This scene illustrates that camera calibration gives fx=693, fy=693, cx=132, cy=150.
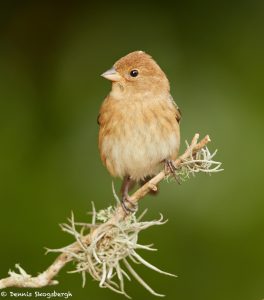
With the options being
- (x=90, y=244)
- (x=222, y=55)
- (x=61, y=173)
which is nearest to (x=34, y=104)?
(x=61, y=173)

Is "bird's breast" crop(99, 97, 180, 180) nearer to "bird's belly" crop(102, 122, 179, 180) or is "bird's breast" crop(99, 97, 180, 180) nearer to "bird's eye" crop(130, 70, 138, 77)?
"bird's belly" crop(102, 122, 179, 180)

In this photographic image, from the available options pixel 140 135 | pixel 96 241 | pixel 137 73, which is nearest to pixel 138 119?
pixel 140 135

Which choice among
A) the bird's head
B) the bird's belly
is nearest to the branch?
the bird's belly

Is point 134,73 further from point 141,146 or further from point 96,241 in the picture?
point 96,241

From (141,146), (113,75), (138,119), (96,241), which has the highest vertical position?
(113,75)

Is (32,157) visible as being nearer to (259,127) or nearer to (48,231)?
(48,231)

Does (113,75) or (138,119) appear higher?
(113,75)

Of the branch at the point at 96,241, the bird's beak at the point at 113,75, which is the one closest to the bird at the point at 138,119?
the bird's beak at the point at 113,75

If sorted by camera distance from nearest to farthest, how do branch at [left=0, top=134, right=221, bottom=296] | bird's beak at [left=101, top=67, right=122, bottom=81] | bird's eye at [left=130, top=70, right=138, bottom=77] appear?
1. branch at [left=0, top=134, right=221, bottom=296]
2. bird's beak at [left=101, top=67, right=122, bottom=81]
3. bird's eye at [left=130, top=70, right=138, bottom=77]
